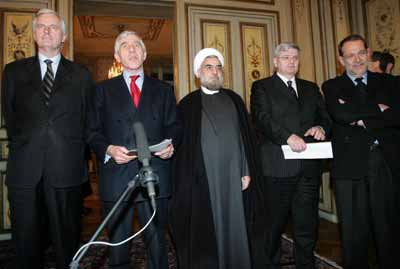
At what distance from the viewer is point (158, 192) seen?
5.43 ft

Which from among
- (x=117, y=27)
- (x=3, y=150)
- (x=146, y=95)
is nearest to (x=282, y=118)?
(x=146, y=95)

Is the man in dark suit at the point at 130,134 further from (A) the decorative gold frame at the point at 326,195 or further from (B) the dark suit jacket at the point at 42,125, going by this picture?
(A) the decorative gold frame at the point at 326,195

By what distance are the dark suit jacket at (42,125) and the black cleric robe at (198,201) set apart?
0.63 m

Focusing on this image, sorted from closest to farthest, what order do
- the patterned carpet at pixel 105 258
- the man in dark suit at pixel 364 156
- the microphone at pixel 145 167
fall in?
the microphone at pixel 145 167
the man in dark suit at pixel 364 156
the patterned carpet at pixel 105 258

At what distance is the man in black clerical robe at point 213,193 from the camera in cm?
200

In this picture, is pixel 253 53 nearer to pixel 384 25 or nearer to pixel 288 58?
pixel 384 25

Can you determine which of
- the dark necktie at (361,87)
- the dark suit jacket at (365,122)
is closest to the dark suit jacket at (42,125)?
the dark suit jacket at (365,122)

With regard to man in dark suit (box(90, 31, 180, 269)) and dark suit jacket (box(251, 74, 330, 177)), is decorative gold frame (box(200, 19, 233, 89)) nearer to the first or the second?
dark suit jacket (box(251, 74, 330, 177))

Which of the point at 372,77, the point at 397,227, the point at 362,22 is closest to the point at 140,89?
the point at 372,77

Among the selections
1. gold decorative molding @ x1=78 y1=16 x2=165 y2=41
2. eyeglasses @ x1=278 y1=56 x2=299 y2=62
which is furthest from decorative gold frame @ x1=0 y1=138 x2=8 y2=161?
gold decorative molding @ x1=78 y1=16 x2=165 y2=41

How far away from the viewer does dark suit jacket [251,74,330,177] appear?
2109mm

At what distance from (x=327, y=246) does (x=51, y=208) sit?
241cm

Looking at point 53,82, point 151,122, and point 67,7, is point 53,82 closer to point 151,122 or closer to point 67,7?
point 151,122

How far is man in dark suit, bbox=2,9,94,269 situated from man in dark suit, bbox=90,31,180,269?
137 mm
